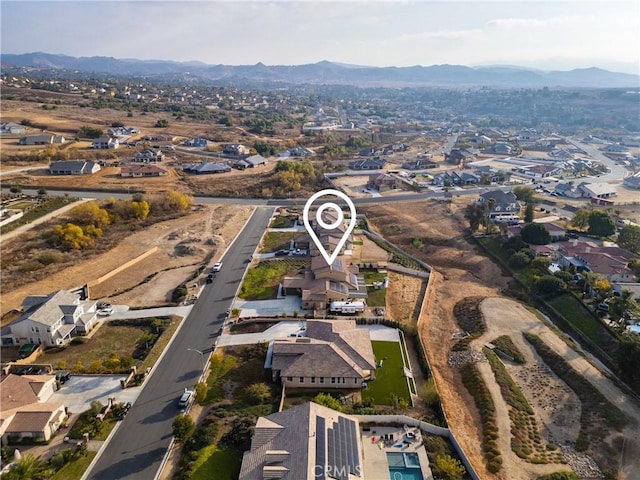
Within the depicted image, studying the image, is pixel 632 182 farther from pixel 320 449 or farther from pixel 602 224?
pixel 320 449

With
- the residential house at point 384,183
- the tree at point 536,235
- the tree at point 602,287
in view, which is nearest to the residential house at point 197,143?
the residential house at point 384,183

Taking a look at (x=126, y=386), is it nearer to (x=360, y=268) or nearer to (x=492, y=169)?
(x=360, y=268)

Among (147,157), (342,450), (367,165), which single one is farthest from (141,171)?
(342,450)

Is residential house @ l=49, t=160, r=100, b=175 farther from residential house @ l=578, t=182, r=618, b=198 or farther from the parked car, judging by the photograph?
residential house @ l=578, t=182, r=618, b=198

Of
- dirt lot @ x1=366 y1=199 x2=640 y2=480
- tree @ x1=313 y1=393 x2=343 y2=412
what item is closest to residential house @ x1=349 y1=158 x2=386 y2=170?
dirt lot @ x1=366 y1=199 x2=640 y2=480

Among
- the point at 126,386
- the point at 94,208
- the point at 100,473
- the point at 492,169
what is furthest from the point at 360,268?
the point at 492,169

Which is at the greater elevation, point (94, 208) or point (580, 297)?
point (94, 208)
